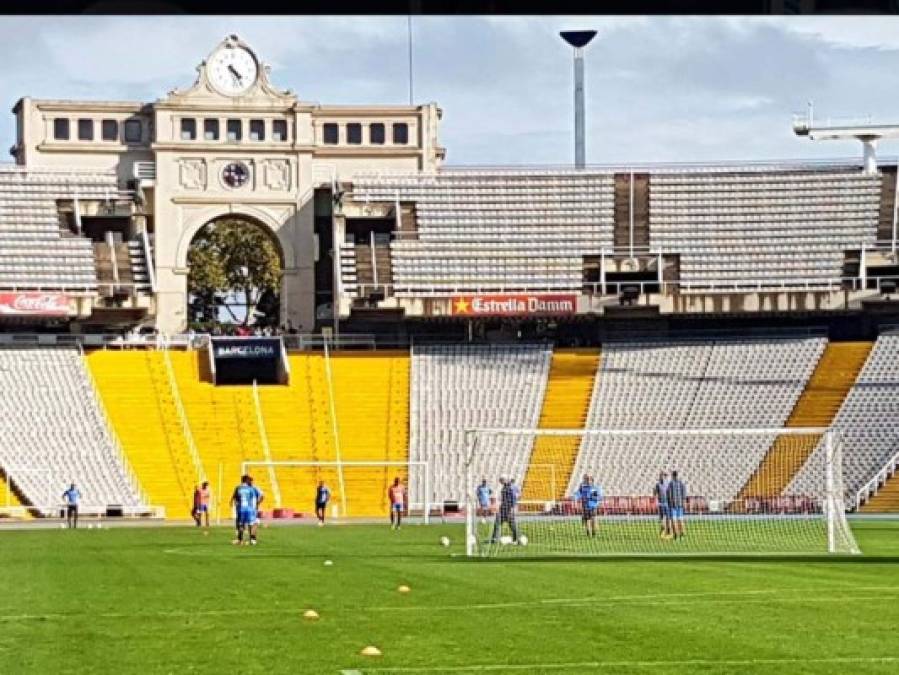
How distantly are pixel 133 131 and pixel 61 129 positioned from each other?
3.03 metres

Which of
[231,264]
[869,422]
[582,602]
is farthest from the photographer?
[231,264]

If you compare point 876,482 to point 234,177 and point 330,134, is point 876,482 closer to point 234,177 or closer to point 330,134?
point 330,134

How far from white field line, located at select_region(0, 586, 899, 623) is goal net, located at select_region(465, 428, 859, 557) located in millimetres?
10686

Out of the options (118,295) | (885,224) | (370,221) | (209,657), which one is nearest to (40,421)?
(118,295)

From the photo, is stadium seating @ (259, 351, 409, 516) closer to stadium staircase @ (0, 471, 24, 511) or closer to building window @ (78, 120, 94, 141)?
stadium staircase @ (0, 471, 24, 511)

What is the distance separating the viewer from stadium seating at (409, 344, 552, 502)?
5609cm

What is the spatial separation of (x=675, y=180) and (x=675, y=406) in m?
→ 12.2

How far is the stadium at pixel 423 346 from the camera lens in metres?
45.3

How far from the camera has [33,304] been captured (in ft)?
205

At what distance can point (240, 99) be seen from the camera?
7262 cm

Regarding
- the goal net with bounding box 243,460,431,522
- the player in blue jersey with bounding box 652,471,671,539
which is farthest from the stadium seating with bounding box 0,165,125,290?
the player in blue jersey with bounding box 652,471,671,539

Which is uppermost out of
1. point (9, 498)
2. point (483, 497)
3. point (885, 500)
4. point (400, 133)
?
point (400, 133)

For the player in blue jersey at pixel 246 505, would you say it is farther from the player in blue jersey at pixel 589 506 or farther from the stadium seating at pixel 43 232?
the stadium seating at pixel 43 232

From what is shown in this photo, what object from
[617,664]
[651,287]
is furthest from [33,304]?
[617,664]
